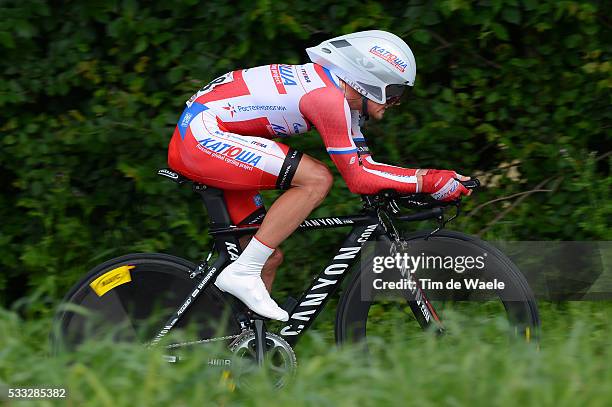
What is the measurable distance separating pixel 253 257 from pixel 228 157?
49 cm

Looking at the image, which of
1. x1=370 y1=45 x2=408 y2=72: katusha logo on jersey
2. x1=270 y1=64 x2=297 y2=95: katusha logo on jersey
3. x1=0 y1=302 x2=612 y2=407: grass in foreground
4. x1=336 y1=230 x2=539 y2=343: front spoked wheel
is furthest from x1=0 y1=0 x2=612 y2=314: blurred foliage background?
x1=0 y1=302 x2=612 y2=407: grass in foreground

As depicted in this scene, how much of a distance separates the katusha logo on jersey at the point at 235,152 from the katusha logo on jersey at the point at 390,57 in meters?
0.74

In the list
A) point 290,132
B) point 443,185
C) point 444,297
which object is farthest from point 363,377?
point 290,132

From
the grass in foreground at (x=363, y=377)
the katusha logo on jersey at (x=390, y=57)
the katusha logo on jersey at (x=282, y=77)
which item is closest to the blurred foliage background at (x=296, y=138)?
the katusha logo on jersey at (x=282, y=77)

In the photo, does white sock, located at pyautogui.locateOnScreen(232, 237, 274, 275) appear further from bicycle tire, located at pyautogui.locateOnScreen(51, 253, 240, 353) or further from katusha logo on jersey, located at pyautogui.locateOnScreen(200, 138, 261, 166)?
katusha logo on jersey, located at pyautogui.locateOnScreen(200, 138, 261, 166)

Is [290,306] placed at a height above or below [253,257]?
below

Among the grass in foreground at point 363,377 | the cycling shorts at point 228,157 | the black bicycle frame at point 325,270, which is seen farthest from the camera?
the black bicycle frame at point 325,270

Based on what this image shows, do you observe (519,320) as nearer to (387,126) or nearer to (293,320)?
(293,320)

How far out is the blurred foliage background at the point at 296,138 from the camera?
21.5 ft

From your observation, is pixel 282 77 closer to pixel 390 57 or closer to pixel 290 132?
pixel 290 132

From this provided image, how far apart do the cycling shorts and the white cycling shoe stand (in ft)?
1.34

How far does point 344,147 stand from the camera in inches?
189

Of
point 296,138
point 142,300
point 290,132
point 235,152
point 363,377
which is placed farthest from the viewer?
point 296,138

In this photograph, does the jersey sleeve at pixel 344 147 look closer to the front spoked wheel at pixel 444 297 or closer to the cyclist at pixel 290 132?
the cyclist at pixel 290 132
